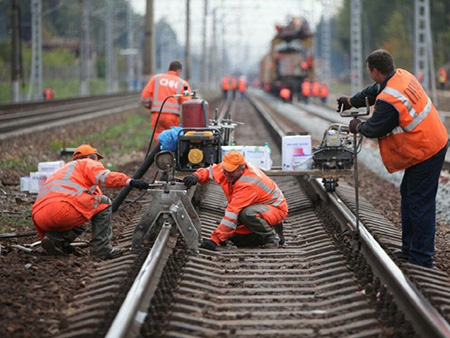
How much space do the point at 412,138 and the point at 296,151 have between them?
119 inches

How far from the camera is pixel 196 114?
9.48 meters

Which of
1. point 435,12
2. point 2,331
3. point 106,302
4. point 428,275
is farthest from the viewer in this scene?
point 435,12

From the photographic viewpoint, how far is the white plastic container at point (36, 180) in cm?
1039

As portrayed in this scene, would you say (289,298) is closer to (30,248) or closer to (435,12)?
(30,248)

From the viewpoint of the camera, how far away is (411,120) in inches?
248

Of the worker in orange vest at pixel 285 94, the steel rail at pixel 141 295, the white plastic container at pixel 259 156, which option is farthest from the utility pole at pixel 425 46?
the steel rail at pixel 141 295

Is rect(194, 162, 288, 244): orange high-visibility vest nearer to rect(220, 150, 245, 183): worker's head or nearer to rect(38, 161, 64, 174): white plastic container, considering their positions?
rect(220, 150, 245, 183): worker's head

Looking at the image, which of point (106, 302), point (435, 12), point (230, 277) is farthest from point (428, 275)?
point (435, 12)

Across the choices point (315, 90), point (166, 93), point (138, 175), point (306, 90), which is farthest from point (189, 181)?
point (315, 90)

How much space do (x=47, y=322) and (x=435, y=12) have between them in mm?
65632

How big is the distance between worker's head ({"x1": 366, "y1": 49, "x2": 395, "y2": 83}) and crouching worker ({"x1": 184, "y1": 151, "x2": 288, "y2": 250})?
1.55 metres

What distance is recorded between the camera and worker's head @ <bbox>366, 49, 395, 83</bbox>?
257 inches

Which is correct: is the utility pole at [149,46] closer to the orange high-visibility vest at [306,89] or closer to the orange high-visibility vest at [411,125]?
the orange high-visibility vest at [306,89]

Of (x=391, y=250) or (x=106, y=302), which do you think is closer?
(x=106, y=302)
